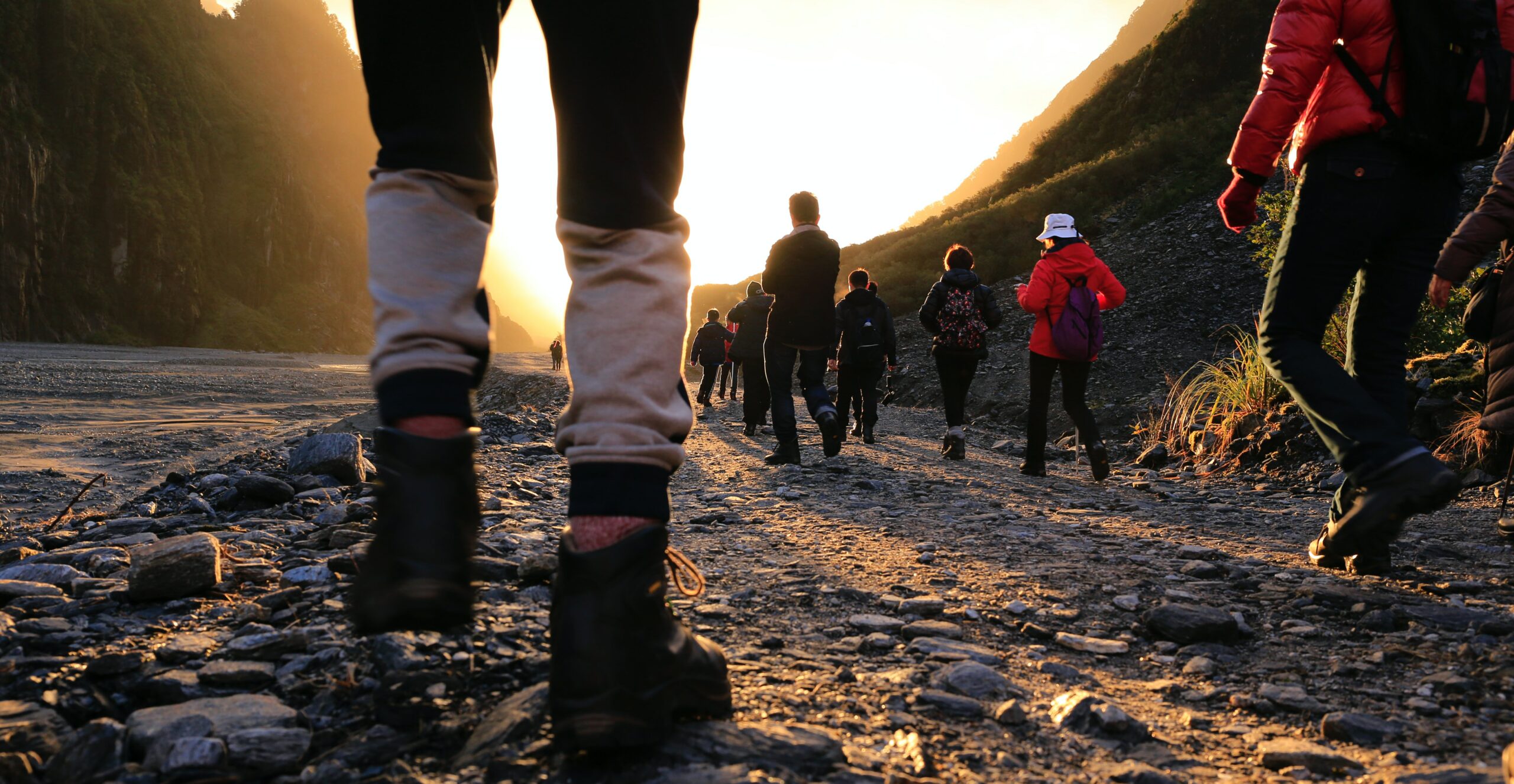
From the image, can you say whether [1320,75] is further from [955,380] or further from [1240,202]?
[955,380]

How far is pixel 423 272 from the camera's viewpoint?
3.95 ft

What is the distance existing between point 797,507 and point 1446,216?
2.90 m

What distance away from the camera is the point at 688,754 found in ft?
3.70

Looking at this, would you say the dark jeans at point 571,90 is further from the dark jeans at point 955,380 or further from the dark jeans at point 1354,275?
the dark jeans at point 955,380

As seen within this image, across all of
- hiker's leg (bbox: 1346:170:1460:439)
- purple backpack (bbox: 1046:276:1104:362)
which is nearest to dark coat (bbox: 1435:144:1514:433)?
hiker's leg (bbox: 1346:170:1460:439)

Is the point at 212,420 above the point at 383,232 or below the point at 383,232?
below

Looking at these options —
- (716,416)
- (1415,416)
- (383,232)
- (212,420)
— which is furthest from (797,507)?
(212,420)

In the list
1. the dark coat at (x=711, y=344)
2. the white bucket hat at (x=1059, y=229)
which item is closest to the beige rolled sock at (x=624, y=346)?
the white bucket hat at (x=1059, y=229)

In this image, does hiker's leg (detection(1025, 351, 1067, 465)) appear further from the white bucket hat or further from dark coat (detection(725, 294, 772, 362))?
dark coat (detection(725, 294, 772, 362))

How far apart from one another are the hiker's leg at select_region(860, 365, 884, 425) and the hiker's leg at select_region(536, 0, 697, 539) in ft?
27.1

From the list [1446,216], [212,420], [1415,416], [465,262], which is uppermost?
[1446,216]

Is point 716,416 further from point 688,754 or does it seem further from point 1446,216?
point 688,754

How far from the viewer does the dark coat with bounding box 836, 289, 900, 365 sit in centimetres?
939

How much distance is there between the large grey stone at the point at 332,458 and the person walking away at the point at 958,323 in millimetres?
5339
